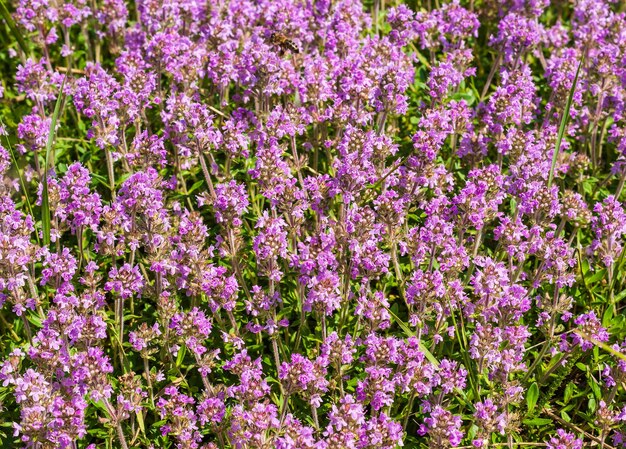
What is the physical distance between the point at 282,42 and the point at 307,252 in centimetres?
285

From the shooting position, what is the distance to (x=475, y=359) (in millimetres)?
7262

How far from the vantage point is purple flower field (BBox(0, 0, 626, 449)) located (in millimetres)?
6504

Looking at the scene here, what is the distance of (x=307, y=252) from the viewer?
21.5ft

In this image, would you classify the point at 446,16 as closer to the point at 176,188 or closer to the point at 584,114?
the point at 584,114

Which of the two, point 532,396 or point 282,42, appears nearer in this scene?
point 532,396

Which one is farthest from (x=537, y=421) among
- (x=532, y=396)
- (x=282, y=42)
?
(x=282, y=42)

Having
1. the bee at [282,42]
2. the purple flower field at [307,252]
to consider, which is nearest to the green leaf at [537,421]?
the purple flower field at [307,252]

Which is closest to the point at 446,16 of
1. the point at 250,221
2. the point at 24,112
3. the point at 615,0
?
the point at 615,0

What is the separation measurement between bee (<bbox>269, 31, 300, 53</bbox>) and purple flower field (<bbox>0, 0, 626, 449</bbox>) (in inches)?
0.8

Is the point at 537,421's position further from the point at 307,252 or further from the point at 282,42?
the point at 282,42

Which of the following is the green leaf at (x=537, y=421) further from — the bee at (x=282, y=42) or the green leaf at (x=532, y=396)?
the bee at (x=282, y=42)

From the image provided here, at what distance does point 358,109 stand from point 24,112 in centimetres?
405

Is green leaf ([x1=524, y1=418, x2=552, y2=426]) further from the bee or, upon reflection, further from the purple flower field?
the bee

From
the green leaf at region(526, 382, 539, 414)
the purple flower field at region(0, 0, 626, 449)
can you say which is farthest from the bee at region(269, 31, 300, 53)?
the green leaf at region(526, 382, 539, 414)
